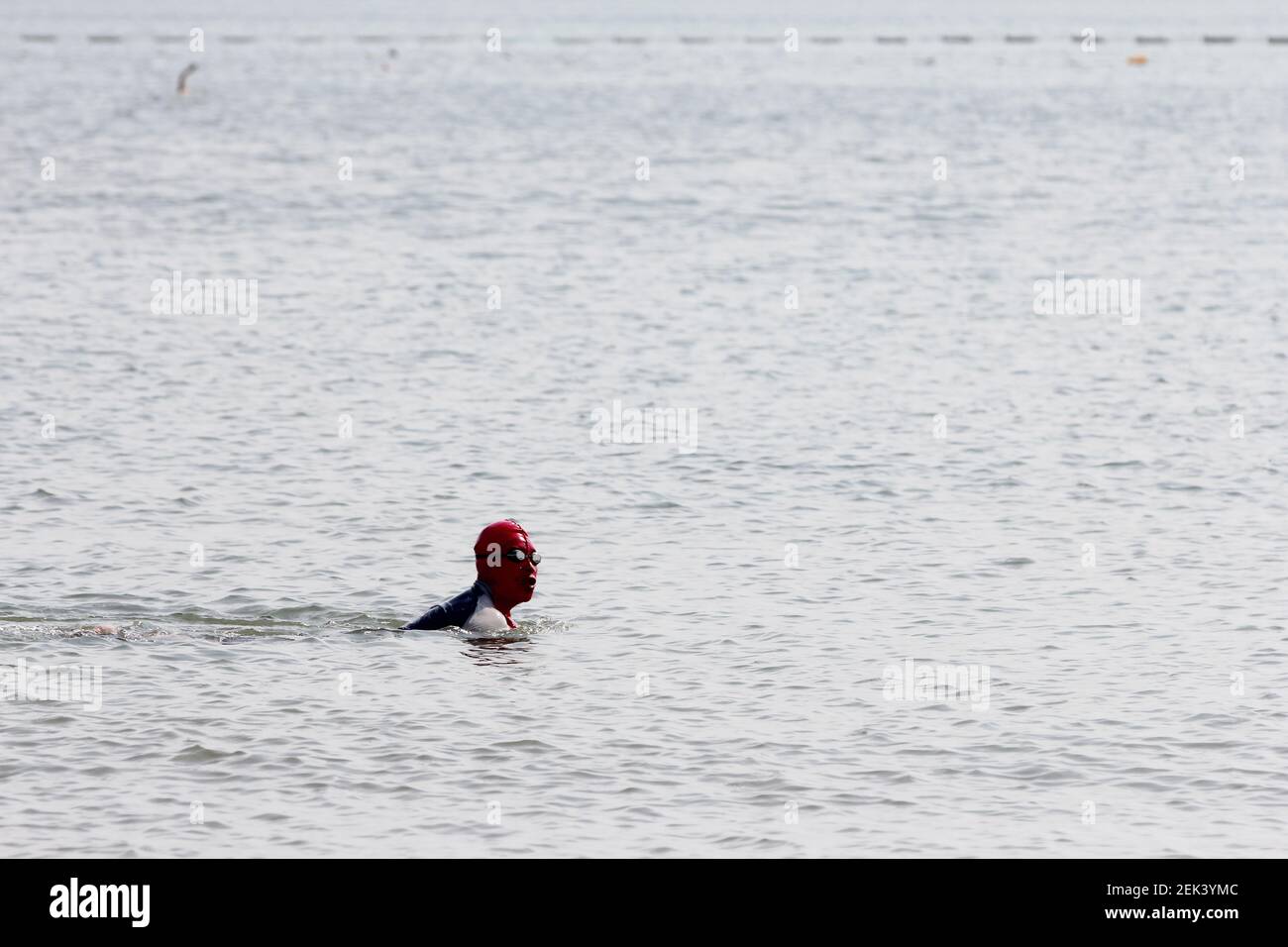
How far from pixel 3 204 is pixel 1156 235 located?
121 ft

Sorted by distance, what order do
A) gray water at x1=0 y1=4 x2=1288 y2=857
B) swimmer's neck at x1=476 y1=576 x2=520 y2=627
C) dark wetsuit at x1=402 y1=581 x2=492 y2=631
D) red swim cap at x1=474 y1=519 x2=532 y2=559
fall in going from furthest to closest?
dark wetsuit at x1=402 y1=581 x2=492 y2=631 → swimmer's neck at x1=476 y1=576 x2=520 y2=627 → red swim cap at x1=474 y1=519 x2=532 y2=559 → gray water at x1=0 y1=4 x2=1288 y2=857

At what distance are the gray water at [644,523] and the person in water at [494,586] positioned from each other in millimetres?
495

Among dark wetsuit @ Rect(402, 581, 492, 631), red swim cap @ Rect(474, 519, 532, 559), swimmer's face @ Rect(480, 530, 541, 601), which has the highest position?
red swim cap @ Rect(474, 519, 532, 559)

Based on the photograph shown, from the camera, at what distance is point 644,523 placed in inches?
1064

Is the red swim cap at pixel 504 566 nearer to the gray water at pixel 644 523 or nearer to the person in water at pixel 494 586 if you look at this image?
the person in water at pixel 494 586

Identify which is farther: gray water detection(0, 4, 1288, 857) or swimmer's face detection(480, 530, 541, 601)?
swimmer's face detection(480, 530, 541, 601)

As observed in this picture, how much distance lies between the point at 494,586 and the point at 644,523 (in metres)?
6.17

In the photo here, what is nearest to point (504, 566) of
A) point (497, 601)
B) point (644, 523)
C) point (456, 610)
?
point (497, 601)

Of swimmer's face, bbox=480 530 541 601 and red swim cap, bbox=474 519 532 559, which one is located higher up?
red swim cap, bbox=474 519 532 559

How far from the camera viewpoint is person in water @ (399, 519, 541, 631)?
67.8 feet

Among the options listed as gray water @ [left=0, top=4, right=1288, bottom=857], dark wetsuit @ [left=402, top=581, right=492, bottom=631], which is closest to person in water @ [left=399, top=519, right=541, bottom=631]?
dark wetsuit @ [left=402, top=581, right=492, bottom=631]

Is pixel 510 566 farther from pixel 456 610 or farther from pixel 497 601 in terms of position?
pixel 456 610

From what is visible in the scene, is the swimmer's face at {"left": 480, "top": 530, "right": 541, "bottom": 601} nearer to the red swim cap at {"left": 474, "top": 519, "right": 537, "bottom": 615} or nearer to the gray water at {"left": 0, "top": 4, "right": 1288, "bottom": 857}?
the red swim cap at {"left": 474, "top": 519, "right": 537, "bottom": 615}

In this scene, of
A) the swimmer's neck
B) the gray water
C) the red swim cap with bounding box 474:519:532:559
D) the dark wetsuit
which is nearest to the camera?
the gray water
